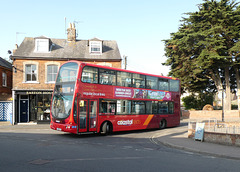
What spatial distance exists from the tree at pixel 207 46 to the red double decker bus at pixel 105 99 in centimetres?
1247

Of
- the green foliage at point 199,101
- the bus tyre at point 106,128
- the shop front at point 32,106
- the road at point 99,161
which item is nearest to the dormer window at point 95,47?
the shop front at point 32,106

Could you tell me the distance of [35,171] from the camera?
6328mm

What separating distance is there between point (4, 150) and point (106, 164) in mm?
4341

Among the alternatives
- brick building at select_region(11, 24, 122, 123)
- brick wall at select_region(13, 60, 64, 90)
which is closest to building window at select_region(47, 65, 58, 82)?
brick building at select_region(11, 24, 122, 123)

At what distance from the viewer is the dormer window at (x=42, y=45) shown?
25.6m

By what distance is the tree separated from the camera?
28.5 meters

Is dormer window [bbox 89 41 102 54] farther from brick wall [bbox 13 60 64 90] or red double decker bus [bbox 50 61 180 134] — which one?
red double decker bus [bbox 50 61 180 134]

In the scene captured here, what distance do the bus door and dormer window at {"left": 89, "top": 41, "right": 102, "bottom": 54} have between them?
13307 mm

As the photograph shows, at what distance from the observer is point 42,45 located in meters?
25.7

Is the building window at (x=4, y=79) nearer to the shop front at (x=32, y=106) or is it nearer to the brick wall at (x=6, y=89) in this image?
the brick wall at (x=6, y=89)

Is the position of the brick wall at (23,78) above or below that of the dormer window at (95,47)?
below

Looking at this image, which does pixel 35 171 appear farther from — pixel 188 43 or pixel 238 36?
pixel 238 36

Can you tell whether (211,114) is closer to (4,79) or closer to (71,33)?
(71,33)

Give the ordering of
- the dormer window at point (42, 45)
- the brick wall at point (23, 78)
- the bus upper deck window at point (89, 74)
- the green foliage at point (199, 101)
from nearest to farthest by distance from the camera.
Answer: the bus upper deck window at point (89, 74)
the brick wall at point (23, 78)
the dormer window at point (42, 45)
the green foliage at point (199, 101)
